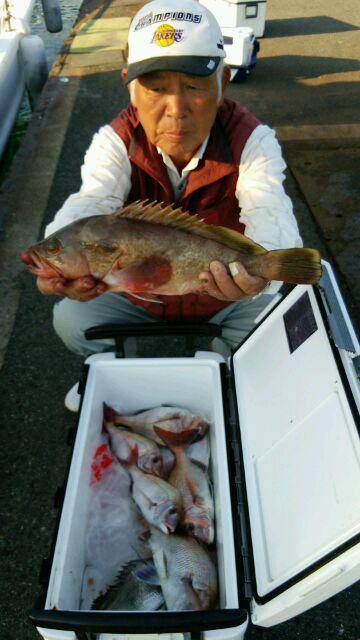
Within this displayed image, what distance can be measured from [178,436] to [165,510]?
396 millimetres

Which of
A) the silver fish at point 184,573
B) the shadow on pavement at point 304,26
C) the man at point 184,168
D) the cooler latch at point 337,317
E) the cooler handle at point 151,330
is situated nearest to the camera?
the cooler latch at point 337,317

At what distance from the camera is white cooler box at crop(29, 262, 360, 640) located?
1540mm

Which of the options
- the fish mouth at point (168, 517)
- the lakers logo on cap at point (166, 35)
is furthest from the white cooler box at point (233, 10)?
the fish mouth at point (168, 517)

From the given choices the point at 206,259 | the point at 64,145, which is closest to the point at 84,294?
the point at 206,259

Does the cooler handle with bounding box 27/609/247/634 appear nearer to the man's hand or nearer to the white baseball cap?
the man's hand

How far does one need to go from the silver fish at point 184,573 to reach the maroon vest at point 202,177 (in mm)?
1306

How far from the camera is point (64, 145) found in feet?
20.7

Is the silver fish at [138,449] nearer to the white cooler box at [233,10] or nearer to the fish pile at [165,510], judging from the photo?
the fish pile at [165,510]

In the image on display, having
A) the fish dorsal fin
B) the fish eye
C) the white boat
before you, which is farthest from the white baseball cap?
the white boat

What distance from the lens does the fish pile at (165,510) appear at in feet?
6.60

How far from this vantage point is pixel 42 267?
6.89ft

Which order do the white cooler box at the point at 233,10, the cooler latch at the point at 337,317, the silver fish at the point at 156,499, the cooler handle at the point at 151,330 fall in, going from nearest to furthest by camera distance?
1. the cooler latch at the point at 337,317
2. the silver fish at the point at 156,499
3. the cooler handle at the point at 151,330
4. the white cooler box at the point at 233,10

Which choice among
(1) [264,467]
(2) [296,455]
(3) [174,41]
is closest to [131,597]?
(1) [264,467]

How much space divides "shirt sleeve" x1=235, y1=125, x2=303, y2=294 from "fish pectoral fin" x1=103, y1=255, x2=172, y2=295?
1.78 feet
